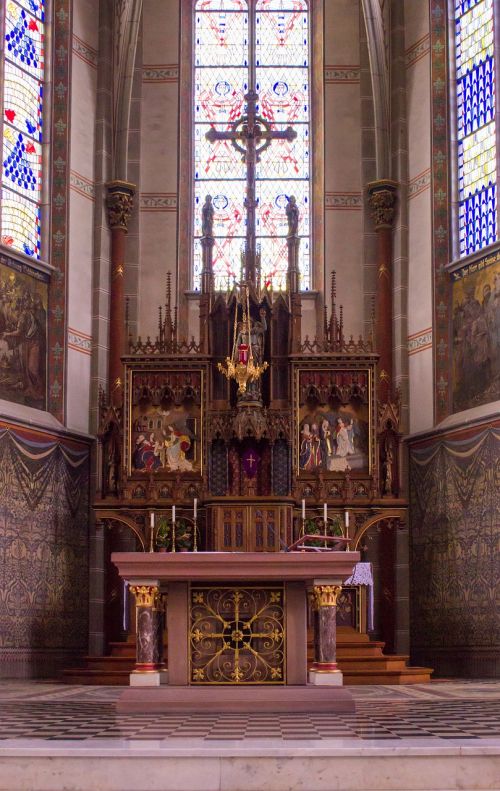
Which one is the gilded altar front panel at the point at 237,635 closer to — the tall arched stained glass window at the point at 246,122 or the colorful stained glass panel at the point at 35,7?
the tall arched stained glass window at the point at 246,122

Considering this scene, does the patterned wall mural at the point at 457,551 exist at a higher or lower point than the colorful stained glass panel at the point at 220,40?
lower

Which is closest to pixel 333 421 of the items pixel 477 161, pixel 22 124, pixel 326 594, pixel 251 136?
pixel 477 161

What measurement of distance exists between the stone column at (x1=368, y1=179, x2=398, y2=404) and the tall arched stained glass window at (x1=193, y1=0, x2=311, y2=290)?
1449mm

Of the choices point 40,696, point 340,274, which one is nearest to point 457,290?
point 340,274

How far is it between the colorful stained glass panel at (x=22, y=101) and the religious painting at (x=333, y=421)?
637cm

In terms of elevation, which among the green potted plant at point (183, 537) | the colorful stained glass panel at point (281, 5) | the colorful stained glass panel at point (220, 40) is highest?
the colorful stained glass panel at point (281, 5)

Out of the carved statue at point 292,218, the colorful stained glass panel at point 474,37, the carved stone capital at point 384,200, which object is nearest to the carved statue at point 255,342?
the carved statue at point 292,218

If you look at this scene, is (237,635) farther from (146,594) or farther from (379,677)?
(379,677)

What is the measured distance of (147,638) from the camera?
11391mm

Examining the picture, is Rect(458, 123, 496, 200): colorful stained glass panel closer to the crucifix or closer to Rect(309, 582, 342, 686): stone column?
the crucifix

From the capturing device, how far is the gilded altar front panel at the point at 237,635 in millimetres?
11508

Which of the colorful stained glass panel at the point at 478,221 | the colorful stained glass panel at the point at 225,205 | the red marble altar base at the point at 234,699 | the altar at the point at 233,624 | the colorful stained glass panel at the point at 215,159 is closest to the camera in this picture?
the red marble altar base at the point at 234,699

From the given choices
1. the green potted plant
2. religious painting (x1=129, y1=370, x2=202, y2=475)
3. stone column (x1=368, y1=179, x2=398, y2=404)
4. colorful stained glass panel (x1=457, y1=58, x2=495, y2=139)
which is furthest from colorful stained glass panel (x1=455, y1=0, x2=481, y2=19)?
the green potted plant

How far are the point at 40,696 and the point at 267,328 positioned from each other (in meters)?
7.76
